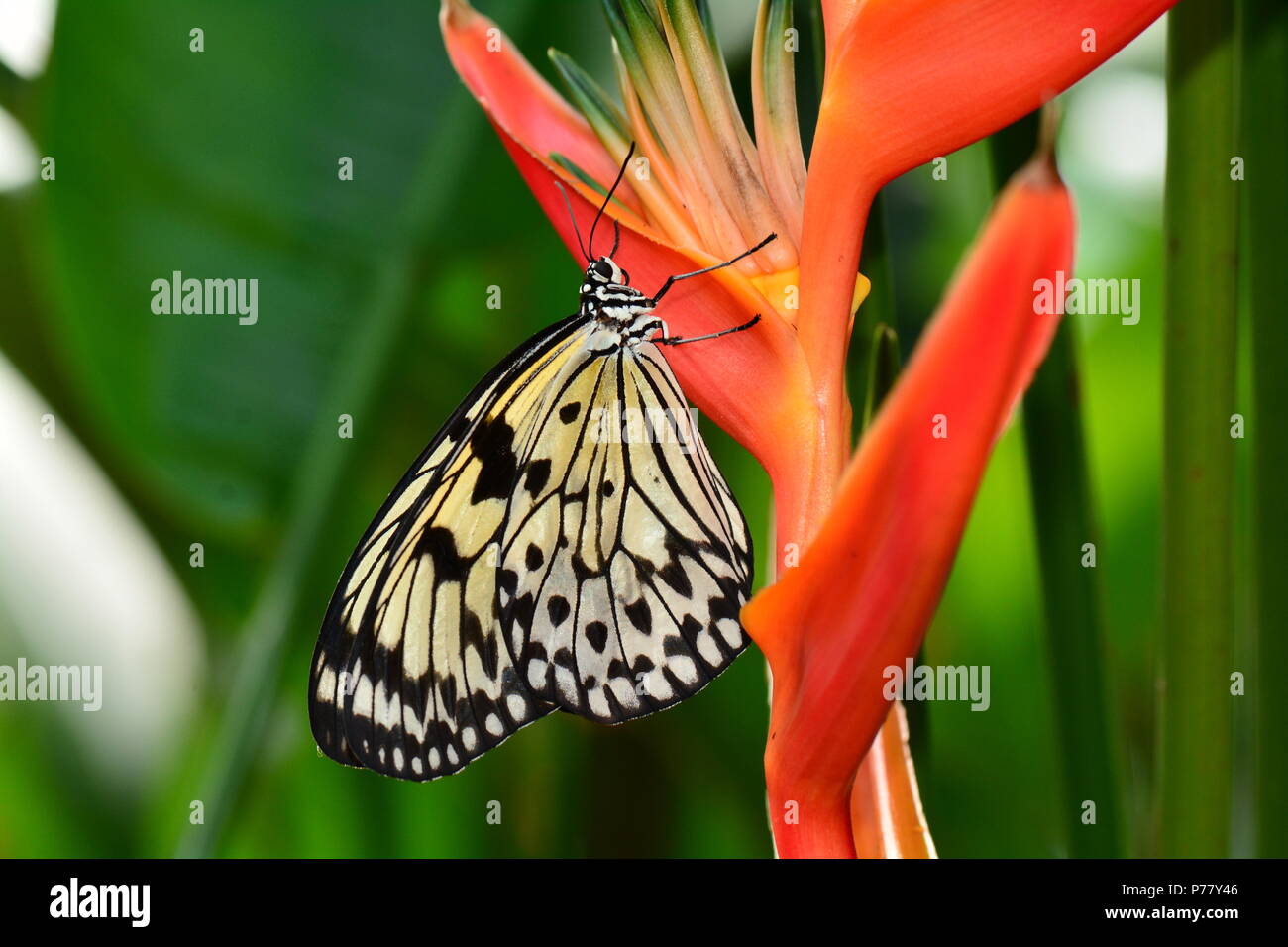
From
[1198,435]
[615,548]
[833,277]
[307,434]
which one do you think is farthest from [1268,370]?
[307,434]

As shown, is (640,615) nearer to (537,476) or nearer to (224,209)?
(537,476)

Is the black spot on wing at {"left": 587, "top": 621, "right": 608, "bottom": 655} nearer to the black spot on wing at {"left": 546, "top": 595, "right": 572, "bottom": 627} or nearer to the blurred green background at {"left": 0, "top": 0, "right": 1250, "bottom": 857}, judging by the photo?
the black spot on wing at {"left": 546, "top": 595, "right": 572, "bottom": 627}

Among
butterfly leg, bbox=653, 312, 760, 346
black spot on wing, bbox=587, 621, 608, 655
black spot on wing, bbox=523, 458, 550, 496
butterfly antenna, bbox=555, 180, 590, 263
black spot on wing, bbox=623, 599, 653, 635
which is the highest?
butterfly antenna, bbox=555, 180, 590, 263

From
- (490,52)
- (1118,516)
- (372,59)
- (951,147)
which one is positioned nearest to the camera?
(951,147)

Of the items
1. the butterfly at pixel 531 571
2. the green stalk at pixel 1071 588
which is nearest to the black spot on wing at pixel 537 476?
the butterfly at pixel 531 571

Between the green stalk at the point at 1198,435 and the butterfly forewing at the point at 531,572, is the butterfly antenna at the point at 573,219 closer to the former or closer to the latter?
the butterfly forewing at the point at 531,572

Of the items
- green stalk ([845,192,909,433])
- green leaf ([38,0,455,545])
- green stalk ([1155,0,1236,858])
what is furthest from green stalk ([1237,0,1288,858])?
green leaf ([38,0,455,545])

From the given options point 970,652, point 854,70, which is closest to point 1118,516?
point 970,652
